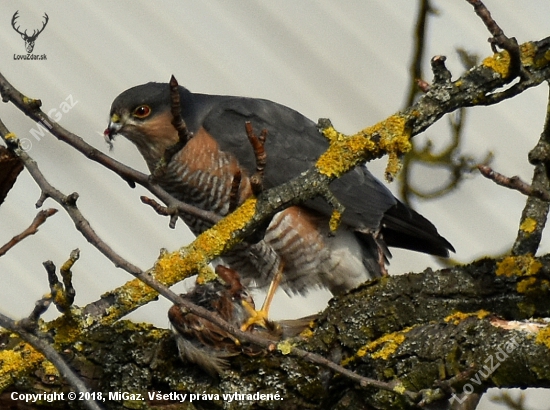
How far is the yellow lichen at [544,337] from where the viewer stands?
74.0 inches

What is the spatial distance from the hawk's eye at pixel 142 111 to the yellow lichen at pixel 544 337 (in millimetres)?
2182

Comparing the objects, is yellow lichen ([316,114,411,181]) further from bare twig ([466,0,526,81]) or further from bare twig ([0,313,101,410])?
bare twig ([0,313,101,410])

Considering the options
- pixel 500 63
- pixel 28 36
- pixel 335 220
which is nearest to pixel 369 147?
pixel 335 220

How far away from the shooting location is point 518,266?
7.43ft

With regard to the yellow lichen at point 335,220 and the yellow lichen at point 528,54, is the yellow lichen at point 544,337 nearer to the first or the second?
the yellow lichen at point 335,220

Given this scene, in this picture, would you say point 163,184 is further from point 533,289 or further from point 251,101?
point 533,289

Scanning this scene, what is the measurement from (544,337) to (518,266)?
0.40 m

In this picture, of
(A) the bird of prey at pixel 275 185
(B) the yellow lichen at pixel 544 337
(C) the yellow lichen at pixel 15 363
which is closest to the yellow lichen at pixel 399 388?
(B) the yellow lichen at pixel 544 337

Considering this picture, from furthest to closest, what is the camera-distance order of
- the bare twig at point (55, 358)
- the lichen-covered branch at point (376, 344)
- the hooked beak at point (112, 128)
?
the hooked beak at point (112, 128), the lichen-covered branch at point (376, 344), the bare twig at point (55, 358)

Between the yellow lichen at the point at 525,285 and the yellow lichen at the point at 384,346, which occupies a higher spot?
the yellow lichen at the point at 525,285

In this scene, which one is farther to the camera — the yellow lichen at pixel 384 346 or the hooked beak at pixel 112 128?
the hooked beak at pixel 112 128

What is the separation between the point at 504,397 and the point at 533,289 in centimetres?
175

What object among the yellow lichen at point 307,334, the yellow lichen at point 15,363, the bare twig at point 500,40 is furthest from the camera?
A: the yellow lichen at point 307,334

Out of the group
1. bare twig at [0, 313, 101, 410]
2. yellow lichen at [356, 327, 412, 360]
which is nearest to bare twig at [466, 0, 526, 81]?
yellow lichen at [356, 327, 412, 360]
